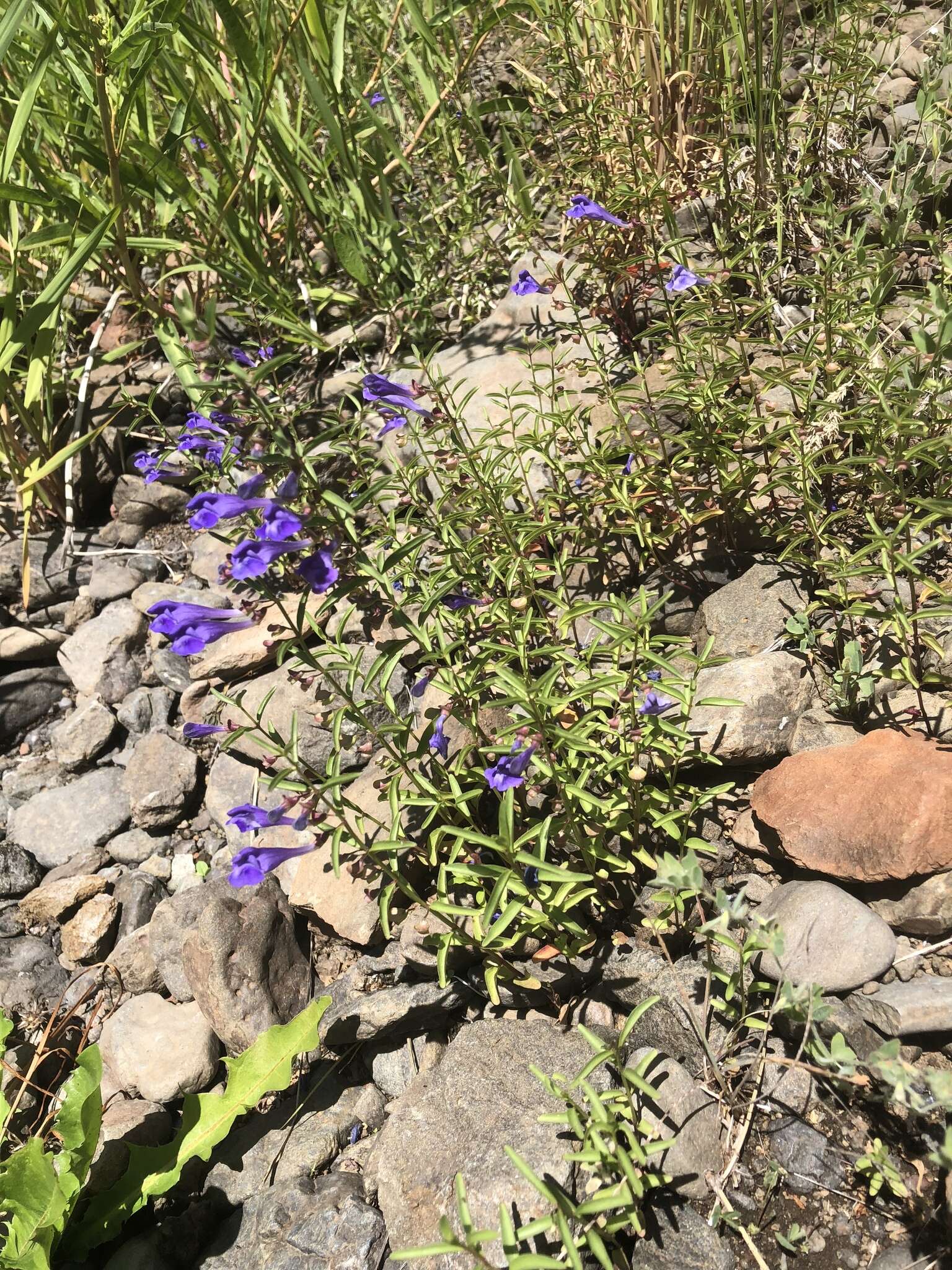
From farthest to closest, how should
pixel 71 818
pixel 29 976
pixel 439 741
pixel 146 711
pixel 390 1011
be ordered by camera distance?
pixel 146 711, pixel 71 818, pixel 29 976, pixel 439 741, pixel 390 1011

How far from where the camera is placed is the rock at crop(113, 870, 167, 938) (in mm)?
3670

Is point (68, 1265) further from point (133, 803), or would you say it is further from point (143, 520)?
point (143, 520)

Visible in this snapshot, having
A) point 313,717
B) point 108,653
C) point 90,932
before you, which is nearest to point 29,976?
point 90,932

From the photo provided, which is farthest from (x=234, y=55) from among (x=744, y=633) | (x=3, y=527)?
(x=744, y=633)

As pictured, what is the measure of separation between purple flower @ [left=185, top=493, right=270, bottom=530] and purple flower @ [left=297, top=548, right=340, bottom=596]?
205mm

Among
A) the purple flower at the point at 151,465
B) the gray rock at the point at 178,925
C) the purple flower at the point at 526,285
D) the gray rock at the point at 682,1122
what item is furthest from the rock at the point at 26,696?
the gray rock at the point at 682,1122

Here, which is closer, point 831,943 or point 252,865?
point 831,943

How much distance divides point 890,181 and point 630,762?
104 inches

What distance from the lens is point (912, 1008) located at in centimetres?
241

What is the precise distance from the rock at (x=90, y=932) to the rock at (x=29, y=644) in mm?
1565

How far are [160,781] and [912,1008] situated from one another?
9.97 feet

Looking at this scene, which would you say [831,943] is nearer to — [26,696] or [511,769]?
[511,769]

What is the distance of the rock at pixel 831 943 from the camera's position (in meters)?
2.50

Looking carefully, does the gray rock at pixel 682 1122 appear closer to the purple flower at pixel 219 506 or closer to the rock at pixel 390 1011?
the rock at pixel 390 1011
